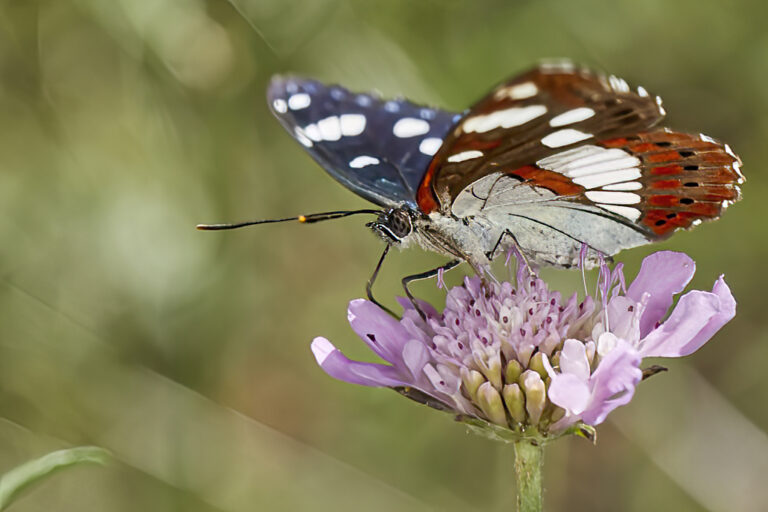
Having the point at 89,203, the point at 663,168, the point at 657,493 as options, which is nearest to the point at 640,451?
the point at 657,493

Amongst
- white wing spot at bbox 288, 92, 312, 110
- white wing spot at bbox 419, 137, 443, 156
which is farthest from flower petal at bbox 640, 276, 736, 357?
white wing spot at bbox 288, 92, 312, 110

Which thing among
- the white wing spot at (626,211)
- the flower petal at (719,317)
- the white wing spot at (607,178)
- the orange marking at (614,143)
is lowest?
the flower petal at (719,317)

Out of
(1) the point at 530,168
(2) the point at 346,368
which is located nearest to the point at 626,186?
(1) the point at 530,168

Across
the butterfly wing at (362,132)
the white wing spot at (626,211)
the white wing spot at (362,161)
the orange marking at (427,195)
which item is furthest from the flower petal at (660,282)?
the white wing spot at (362,161)

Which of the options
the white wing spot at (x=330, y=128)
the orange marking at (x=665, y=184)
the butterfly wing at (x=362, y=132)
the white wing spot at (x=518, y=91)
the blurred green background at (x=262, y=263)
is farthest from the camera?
the blurred green background at (x=262, y=263)

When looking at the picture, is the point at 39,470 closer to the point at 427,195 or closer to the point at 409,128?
the point at 427,195

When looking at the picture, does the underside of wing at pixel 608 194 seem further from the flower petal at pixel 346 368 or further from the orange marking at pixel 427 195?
the flower petal at pixel 346 368

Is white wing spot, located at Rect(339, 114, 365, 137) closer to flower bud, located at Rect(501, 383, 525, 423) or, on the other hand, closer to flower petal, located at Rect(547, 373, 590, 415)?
flower bud, located at Rect(501, 383, 525, 423)
